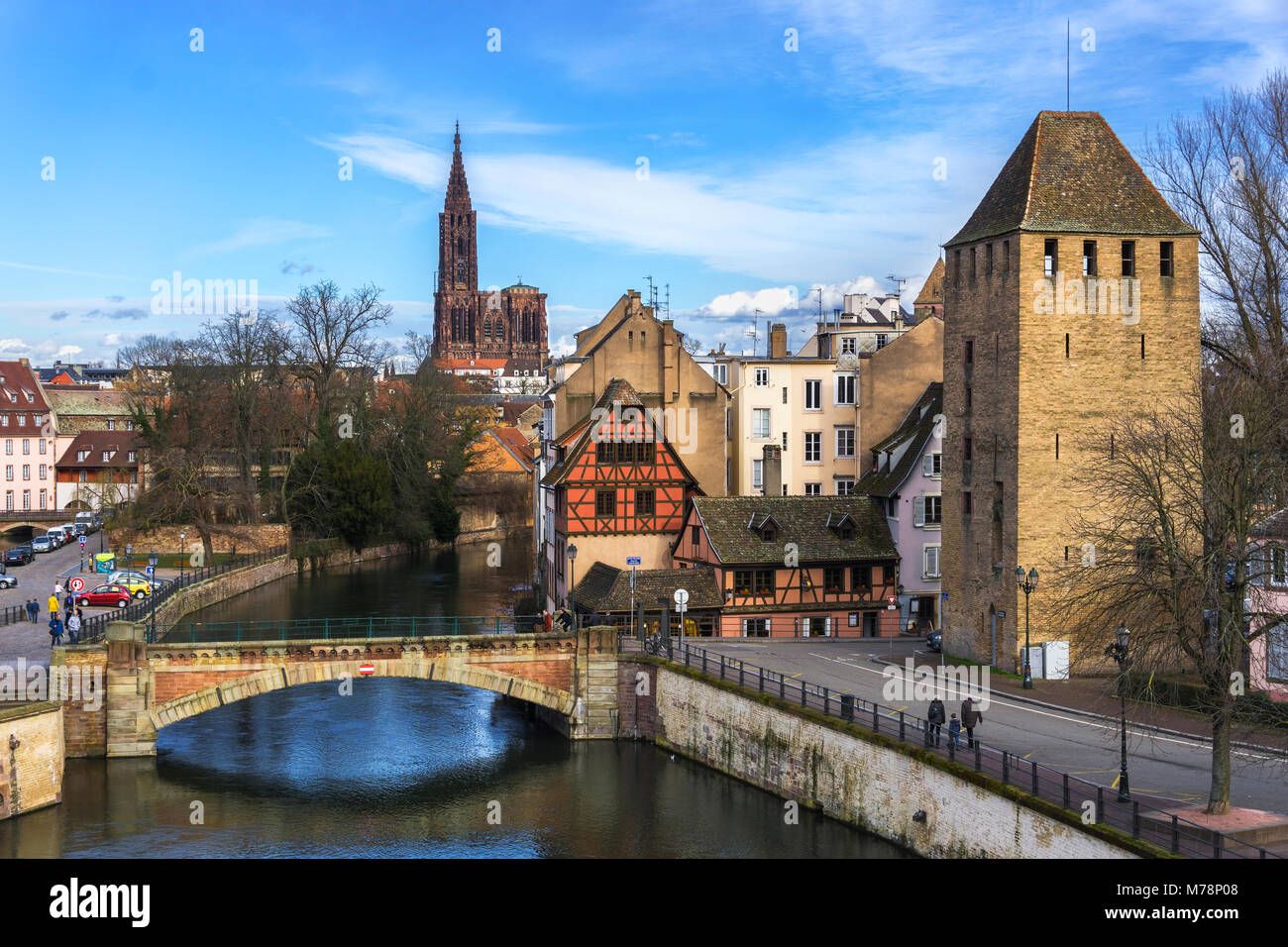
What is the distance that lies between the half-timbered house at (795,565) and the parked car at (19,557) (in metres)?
39.0

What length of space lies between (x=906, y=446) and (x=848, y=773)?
808 inches

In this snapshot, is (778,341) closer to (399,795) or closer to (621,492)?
(621,492)

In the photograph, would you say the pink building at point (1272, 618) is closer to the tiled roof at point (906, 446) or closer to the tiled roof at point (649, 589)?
the tiled roof at point (906, 446)

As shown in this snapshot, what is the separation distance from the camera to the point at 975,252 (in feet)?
123

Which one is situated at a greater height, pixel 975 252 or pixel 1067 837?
pixel 975 252

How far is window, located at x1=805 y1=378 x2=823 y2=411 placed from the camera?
53.4 metres

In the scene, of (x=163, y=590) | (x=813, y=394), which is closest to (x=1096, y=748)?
(x=813, y=394)

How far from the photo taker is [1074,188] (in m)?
36.0

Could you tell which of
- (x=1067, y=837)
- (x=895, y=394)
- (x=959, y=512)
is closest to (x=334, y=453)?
(x=895, y=394)

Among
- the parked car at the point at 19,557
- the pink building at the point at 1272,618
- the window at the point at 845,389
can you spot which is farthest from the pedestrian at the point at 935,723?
the parked car at the point at 19,557

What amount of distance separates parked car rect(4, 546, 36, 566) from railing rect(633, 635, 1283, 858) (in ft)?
143

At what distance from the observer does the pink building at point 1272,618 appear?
2688 centimetres

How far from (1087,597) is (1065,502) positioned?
4397mm
